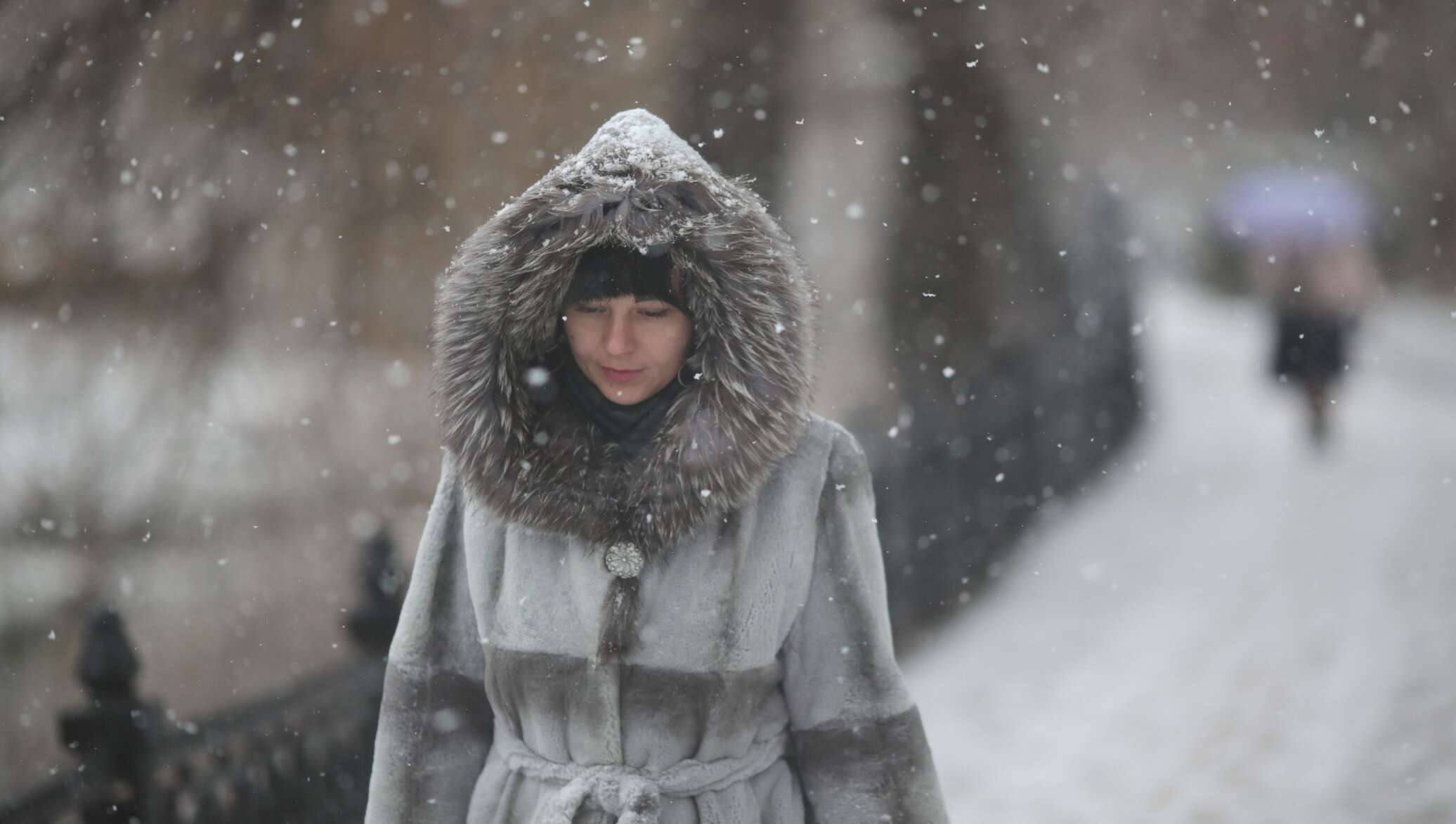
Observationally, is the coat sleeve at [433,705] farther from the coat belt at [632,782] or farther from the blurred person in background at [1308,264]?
the blurred person in background at [1308,264]

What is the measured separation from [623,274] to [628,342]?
0.25 feet

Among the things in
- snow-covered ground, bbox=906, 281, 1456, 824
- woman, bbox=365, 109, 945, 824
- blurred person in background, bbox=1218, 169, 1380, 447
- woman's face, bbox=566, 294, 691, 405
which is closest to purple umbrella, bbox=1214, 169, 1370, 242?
blurred person in background, bbox=1218, 169, 1380, 447

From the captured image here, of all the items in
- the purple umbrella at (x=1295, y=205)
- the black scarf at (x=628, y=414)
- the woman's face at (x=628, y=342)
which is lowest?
the black scarf at (x=628, y=414)

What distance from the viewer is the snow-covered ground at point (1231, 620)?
3689mm

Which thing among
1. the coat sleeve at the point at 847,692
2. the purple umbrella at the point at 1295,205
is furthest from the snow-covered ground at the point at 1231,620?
the coat sleeve at the point at 847,692

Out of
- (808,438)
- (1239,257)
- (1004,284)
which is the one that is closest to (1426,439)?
(1239,257)

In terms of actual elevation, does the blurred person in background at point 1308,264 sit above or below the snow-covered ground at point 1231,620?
above

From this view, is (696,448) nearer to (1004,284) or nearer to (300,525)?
(300,525)

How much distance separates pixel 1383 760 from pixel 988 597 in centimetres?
160

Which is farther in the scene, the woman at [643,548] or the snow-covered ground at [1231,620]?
the snow-covered ground at [1231,620]

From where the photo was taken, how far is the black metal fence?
2900 mm

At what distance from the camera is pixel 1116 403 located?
5098 millimetres

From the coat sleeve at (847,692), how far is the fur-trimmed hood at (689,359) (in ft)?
0.44

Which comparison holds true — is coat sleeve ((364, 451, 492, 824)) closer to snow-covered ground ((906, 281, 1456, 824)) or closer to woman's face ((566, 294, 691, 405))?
woman's face ((566, 294, 691, 405))
